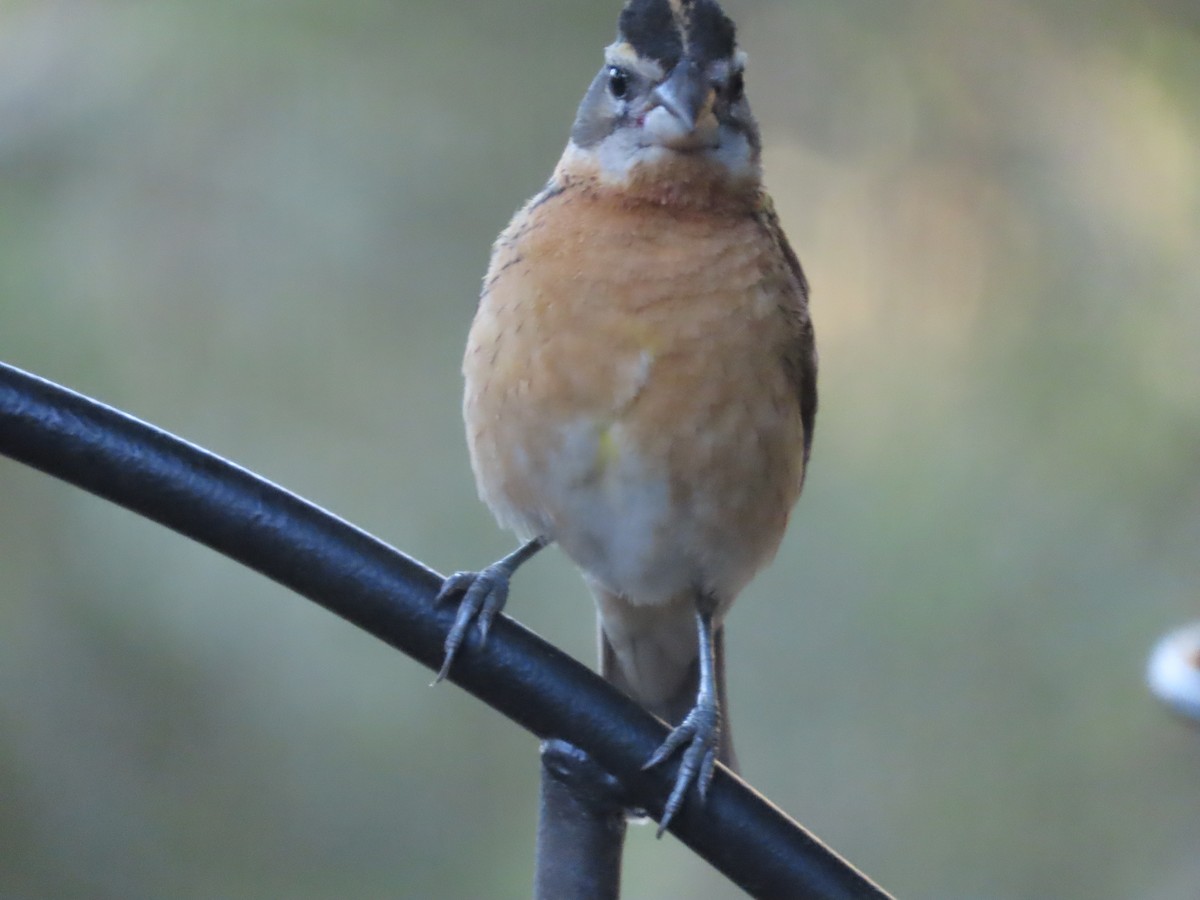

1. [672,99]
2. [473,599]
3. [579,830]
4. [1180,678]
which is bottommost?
[579,830]

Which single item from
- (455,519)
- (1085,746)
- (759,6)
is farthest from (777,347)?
(1085,746)

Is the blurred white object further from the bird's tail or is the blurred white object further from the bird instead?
the bird's tail

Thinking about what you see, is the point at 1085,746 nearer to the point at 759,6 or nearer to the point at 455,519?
the point at 455,519

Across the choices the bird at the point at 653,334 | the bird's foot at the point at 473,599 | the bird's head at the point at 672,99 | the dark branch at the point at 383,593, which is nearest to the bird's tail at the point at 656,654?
the bird at the point at 653,334

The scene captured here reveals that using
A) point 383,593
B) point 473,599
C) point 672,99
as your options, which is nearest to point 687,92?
point 672,99

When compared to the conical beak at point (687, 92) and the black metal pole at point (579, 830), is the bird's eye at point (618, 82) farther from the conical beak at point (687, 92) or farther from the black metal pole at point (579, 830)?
the black metal pole at point (579, 830)

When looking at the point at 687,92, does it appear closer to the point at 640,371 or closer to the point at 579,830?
the point at 640,371
